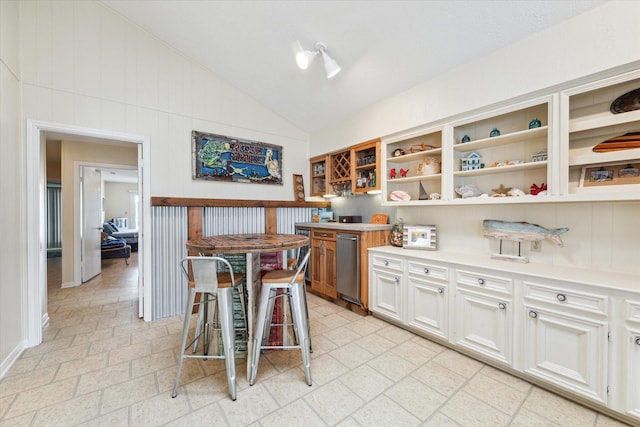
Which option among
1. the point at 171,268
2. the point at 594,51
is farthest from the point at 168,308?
the point at 594,51

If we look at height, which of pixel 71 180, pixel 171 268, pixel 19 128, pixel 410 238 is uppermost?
pixel 19 128

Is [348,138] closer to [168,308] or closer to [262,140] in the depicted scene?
[262,140]

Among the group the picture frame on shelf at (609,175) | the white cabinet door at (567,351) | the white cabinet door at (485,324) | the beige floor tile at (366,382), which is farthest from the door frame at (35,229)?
the picture frame on shelf at (609,175)

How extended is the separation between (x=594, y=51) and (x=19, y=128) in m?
4.58

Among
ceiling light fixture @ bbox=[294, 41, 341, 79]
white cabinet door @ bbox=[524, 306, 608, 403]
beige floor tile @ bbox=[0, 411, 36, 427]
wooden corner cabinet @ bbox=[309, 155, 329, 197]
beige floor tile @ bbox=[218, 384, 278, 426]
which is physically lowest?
beige floor tile @ bbox=[218, 384, 278, 426]

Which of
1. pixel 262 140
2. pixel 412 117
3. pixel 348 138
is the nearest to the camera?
pixel 412 117

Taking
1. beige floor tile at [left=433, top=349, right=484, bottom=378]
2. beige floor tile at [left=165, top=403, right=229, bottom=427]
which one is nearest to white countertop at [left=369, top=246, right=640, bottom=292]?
beige floor tile at [left=433, top=349, right=484, bottom=378]

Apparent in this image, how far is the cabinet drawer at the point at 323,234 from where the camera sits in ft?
11.0

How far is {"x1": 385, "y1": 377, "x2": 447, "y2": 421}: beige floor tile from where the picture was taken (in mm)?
1620

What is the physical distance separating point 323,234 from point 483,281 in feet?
6.36

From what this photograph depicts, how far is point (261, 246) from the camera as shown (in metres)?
1.73

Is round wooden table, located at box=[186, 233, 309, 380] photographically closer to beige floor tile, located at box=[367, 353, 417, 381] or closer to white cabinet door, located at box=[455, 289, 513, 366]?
beige floor tile, located at box=[367, 353, 417, 381]

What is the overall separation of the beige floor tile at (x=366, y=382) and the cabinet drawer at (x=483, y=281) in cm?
102

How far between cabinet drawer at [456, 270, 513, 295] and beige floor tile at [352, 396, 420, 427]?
1.11 m
